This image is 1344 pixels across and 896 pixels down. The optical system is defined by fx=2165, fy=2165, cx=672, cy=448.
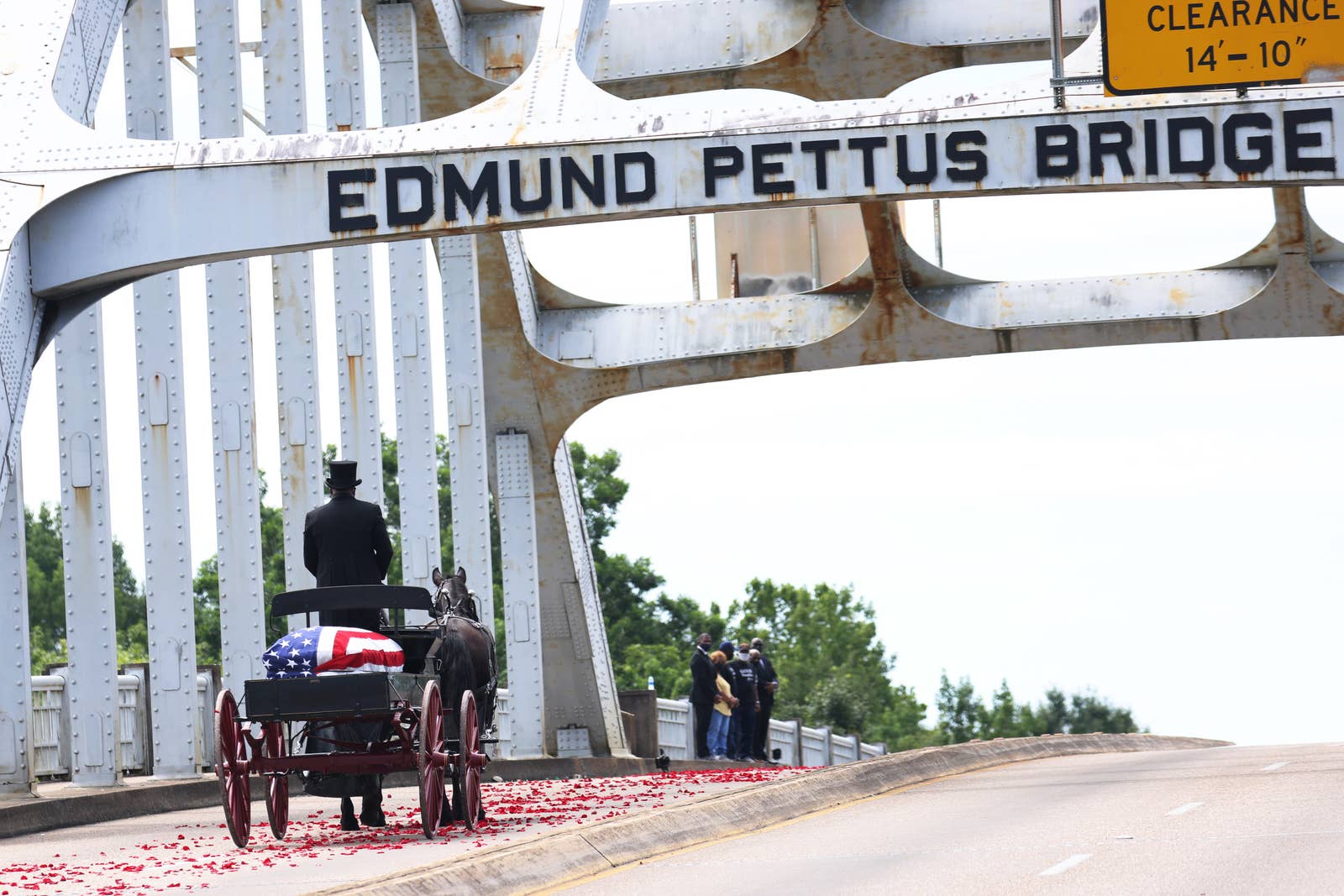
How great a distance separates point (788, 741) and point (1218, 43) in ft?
68.4

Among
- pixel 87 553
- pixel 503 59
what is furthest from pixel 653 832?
pixel 503 59

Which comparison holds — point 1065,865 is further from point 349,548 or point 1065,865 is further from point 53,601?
point 53,601

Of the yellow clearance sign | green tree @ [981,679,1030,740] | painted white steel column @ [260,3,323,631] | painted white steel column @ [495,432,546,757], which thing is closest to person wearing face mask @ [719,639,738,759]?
painted white steel column @ [495,432,546,757]

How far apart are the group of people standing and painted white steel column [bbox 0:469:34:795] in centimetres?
1186

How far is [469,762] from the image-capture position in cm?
1389

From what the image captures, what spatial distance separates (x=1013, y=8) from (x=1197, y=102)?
11277 millimetres

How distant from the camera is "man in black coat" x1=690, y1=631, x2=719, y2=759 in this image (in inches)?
1074

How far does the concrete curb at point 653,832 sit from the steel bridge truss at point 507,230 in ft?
14.8

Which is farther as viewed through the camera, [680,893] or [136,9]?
[136,9]

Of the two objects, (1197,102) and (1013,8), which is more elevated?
(1013,8)

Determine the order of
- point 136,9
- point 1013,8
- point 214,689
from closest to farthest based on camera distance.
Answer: point 136,9 → point 214,689 → point 1013,8

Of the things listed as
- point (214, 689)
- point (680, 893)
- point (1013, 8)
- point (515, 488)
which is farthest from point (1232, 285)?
point (680, 893)

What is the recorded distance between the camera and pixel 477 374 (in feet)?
79.8

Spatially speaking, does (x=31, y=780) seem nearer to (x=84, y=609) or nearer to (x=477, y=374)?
(x=84, y=609)
